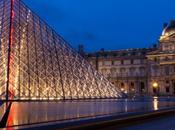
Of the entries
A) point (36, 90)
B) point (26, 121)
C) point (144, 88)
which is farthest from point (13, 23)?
point (144, 88)

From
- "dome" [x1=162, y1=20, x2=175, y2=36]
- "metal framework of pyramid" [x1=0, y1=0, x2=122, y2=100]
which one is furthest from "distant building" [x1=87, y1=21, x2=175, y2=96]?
"metal framework of pyramid" [x1=0, y1=0, x2=122, y2=100]

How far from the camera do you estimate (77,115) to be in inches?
599

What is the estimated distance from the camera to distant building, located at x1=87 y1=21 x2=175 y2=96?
90875 millimetres

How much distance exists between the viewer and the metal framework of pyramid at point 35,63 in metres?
20.5

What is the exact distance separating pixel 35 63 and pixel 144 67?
77.3 meters

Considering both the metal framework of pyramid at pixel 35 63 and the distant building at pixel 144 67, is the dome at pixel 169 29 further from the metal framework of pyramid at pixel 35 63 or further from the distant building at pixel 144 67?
the metal framework of pyramid at pixel 35 63

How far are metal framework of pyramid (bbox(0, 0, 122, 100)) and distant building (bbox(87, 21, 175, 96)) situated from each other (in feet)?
202

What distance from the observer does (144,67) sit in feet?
322

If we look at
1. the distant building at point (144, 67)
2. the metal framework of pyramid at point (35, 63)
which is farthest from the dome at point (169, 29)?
the metal framework of pyramid at point (35, 63)

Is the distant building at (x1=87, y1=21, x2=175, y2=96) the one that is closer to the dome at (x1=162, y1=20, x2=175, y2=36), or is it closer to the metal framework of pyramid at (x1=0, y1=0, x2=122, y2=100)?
the dome at (x1=162, y1=20, x2=175, y2=36)

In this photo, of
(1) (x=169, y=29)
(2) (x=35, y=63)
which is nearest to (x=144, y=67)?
(1) (x=169, y=29)

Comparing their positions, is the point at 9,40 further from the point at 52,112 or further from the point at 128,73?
the point at 128,73

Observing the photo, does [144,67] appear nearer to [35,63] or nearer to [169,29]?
[169,29]

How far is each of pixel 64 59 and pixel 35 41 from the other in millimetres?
2671
